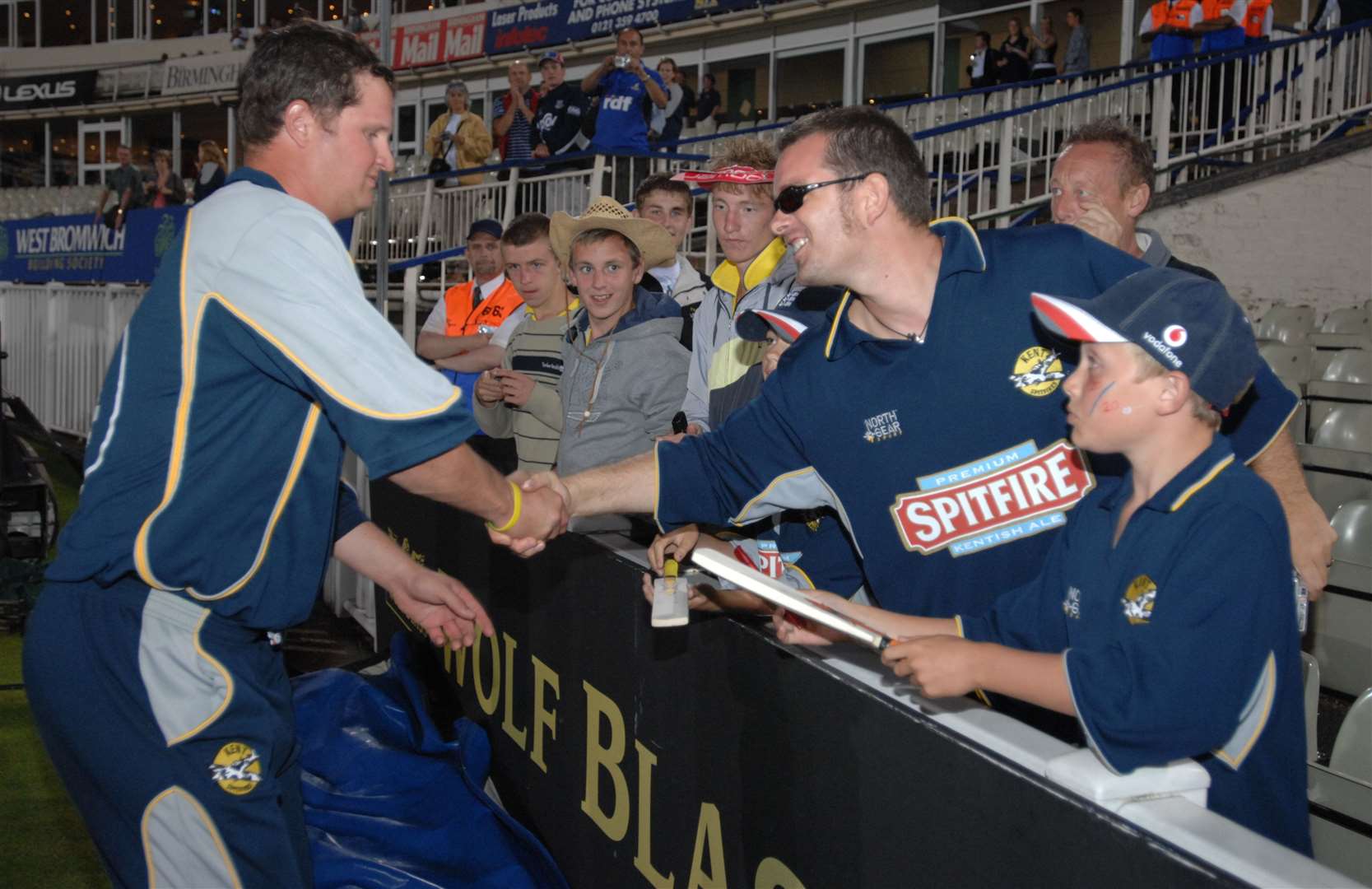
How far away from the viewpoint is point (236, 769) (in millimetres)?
2297

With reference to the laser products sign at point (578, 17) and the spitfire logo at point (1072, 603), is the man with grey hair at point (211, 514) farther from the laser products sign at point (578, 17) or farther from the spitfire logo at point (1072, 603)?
the laser products sign at point (578, 17)

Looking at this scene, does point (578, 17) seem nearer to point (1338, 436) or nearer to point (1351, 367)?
point (1351, 367)

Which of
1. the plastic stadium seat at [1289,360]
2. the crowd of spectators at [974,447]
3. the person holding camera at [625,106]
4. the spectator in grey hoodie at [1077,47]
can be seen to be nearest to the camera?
the crowd of spectators at [974,447]

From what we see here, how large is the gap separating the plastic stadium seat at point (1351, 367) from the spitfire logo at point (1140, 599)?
20.1 feet

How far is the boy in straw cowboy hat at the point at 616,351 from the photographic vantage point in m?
4.57

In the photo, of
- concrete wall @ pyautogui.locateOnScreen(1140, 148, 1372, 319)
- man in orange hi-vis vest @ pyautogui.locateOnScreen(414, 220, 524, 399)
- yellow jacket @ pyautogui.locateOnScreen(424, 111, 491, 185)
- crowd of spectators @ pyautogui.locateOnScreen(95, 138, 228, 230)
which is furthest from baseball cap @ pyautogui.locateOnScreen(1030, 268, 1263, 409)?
crowd of spectators @ pyautogui.locateOnScreen(95, 138, 228, 230)

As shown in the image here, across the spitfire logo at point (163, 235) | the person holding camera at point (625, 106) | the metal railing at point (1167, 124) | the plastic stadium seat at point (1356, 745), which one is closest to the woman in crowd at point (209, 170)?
the spitfire logo at point (163, 235)

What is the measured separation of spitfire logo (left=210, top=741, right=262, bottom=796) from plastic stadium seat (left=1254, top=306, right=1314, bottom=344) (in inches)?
323

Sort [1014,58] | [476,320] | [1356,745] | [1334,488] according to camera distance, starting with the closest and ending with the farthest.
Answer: [1356,745], [1334,488], [476,320], [1014,58]

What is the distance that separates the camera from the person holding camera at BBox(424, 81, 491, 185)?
13.8 metres

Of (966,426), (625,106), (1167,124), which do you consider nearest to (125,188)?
(625,106)

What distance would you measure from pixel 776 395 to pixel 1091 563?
38.7 inches

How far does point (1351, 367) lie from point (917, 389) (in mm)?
5853

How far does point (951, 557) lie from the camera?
255 centimetres
